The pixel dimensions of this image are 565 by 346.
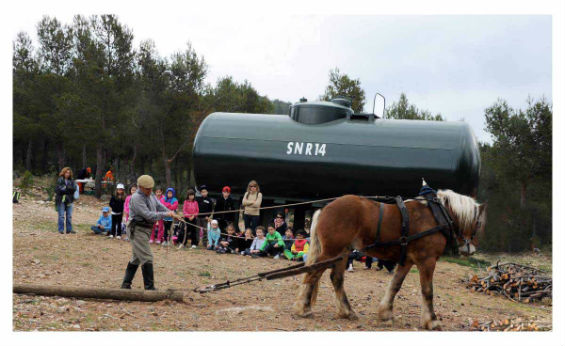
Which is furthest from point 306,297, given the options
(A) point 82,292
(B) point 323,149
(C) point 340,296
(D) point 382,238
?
(B) point 323,149

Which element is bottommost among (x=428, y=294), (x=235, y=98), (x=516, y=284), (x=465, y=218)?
(x=516, y=284)

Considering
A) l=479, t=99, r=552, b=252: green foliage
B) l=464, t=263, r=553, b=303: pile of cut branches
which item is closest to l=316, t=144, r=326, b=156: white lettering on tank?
l=464, t=263, r=553, b=303: pile of cut branches

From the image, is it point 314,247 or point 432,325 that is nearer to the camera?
point 432,325

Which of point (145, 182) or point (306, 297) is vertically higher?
point (145, 182)

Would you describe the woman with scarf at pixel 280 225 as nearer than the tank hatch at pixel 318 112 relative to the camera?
Yes

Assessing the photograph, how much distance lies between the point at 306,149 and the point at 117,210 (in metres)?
5.29

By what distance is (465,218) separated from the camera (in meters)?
7.11

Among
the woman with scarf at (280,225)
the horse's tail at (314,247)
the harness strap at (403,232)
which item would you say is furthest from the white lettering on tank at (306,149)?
the harness strap at (403,232)

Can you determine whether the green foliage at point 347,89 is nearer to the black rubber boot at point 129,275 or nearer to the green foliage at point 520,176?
the green foliage at point 520,176

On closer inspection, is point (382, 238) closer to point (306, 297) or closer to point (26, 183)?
point (306, 297)

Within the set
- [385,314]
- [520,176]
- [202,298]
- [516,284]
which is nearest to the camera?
[385,314]

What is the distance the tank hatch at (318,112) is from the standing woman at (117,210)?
196 inches

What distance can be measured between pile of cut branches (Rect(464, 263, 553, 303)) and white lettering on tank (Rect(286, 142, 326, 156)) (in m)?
4.61

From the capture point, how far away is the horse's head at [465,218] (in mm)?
7125
